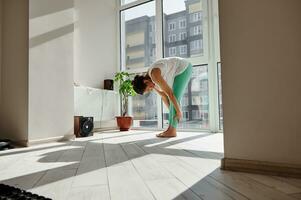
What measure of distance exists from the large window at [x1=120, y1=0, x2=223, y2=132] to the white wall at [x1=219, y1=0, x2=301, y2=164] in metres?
2.24

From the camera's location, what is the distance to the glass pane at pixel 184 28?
12.1ft

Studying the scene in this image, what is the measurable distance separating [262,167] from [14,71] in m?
2.43

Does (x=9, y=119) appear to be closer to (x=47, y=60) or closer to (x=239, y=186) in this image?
(x=47, y=60)

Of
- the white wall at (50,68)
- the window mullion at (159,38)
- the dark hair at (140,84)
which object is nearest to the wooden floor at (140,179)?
the white wall at (50,68)

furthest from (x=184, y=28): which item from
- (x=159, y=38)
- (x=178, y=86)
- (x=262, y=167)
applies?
(x=262, y=167)

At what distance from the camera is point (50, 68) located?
253 cm

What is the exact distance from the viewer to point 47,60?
2.51 m

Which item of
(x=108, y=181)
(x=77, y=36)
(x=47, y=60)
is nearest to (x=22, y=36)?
(x=47, y=60)

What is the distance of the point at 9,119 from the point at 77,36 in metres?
1.76

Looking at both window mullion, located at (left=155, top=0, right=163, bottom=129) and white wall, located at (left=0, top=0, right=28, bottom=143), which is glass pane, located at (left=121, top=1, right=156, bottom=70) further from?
white wall, located at (left=0, top=0, right=28, bottom=143)

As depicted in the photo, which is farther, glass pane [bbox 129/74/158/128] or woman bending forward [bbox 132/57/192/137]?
glass pane [bbox 129/74/158/128]

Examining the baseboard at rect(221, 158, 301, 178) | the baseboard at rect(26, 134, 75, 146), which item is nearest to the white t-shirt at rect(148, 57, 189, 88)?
the baseboard at rect(26, 134, 75, 146)

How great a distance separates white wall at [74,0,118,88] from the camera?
3711 mm

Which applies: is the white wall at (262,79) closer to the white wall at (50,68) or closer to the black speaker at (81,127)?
the white wall at (50,68)
